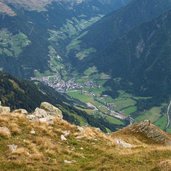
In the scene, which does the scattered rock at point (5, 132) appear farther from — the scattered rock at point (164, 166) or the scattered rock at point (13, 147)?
the scattered rock at point (164, 166)

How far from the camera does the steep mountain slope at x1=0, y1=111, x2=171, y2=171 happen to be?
107 feet

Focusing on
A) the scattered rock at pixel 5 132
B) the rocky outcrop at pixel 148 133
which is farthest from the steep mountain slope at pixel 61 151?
the rocky outcrop at pixel 148 133

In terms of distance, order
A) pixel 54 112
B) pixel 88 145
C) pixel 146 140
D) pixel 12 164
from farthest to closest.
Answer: pixel 54 112
pixel 146 140
pixel 88 145
pixel 12 164

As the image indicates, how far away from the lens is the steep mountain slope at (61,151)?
107 ft

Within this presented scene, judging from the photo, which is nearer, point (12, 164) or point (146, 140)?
point (12, 164)

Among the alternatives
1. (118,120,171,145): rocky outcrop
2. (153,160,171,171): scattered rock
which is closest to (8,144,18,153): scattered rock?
(153,160,171,171): scattered rock

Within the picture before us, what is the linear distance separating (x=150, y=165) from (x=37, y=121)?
1594 centimetres

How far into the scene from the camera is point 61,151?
37.0 metres

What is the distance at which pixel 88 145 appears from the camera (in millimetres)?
40219

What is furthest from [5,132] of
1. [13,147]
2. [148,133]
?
[148,133]

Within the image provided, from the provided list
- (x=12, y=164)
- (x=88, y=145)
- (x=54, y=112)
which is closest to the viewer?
(x=12, y=164)

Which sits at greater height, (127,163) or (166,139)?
(127,163)

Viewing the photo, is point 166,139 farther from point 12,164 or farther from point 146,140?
point 12,164

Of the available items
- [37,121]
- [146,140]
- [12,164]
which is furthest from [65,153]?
[146,140]
